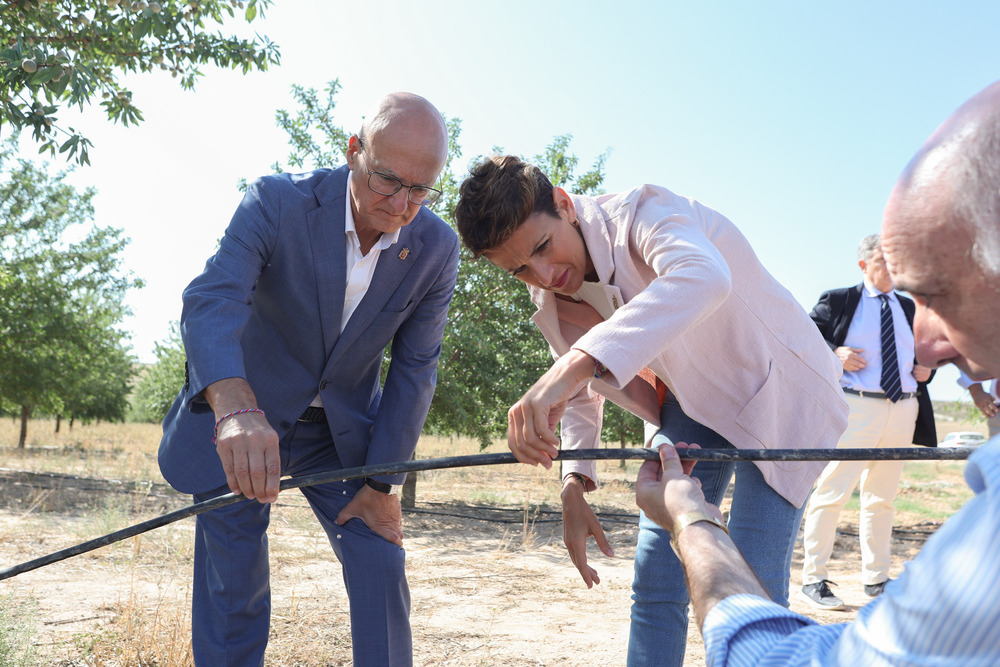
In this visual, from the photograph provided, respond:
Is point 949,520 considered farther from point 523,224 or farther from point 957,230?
point 523,224

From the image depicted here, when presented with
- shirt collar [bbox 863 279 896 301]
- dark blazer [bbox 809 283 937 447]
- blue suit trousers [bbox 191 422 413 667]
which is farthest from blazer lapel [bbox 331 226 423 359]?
shirt collar [bbox 863 279 896 301]

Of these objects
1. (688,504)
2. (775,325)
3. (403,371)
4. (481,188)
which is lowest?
(688,504)

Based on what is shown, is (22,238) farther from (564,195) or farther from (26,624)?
(564,195)

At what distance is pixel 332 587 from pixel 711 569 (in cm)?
427

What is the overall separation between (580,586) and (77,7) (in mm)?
5259

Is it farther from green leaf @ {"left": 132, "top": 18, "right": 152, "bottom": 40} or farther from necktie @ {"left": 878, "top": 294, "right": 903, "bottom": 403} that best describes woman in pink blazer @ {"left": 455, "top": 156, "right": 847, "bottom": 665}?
green leaf @ {"left": 132, "top": 18, "right": 152, "bottom": 40}

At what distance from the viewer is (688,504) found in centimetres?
143

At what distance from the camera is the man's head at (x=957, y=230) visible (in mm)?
884

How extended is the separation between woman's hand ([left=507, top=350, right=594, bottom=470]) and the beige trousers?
12.2 feet

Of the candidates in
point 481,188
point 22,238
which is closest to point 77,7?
point 481,188

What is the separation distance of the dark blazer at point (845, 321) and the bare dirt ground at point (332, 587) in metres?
1.24

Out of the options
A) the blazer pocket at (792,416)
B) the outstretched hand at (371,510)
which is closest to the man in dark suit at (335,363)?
the outstretched hand at (371,510)

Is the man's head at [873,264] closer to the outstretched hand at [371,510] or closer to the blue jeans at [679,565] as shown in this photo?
the blue jeans at [679,565]

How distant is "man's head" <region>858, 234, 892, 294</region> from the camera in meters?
5.14
